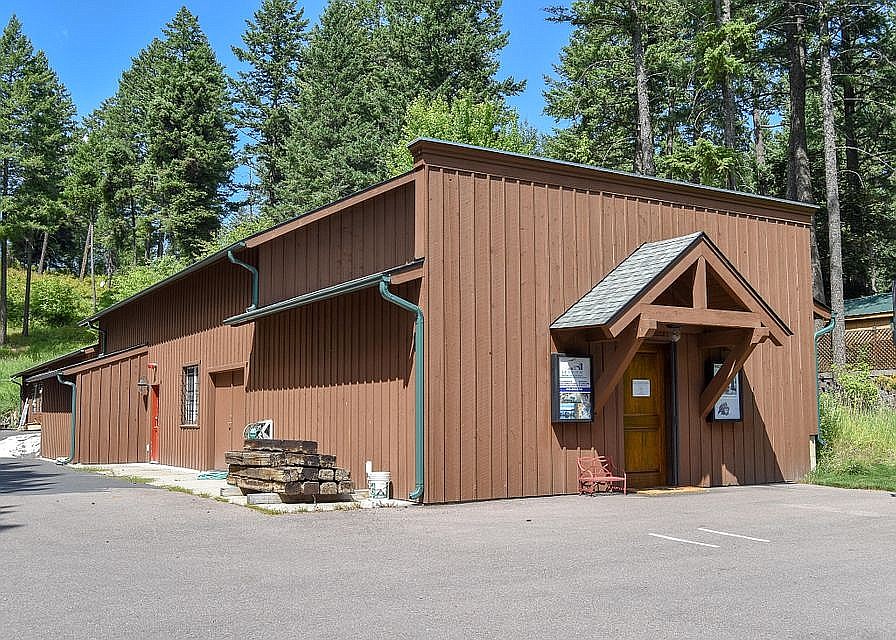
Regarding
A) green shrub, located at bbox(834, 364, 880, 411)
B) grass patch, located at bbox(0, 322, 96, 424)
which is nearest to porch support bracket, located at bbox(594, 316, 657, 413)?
green shrub, located at bbox(834, 364, 880, 411)

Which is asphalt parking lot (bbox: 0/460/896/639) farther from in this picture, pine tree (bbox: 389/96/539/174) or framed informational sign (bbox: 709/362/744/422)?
pine tree (bbox: 389/96/539/174)

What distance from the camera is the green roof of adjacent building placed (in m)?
31.3

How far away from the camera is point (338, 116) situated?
43438mm

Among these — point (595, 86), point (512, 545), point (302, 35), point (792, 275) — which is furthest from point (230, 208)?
point (512, 545)

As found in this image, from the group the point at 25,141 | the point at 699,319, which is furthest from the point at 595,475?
the point at 25,141

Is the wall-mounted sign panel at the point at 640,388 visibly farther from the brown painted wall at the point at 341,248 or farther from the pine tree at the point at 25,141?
the pine tree at the point at 25,141

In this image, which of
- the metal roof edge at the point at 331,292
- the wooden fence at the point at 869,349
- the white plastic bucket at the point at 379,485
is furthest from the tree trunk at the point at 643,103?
the white plastic bucket at the point at 379,485

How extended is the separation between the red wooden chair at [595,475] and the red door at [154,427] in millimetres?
12755

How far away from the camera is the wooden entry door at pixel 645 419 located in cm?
1374

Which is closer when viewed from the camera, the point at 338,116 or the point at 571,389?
the point at 571,389

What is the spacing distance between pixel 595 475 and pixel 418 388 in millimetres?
3037

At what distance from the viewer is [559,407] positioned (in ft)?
41.6

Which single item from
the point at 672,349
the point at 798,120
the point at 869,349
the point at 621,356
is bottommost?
the point at 621,356

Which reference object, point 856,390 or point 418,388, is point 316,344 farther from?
point 856,390
